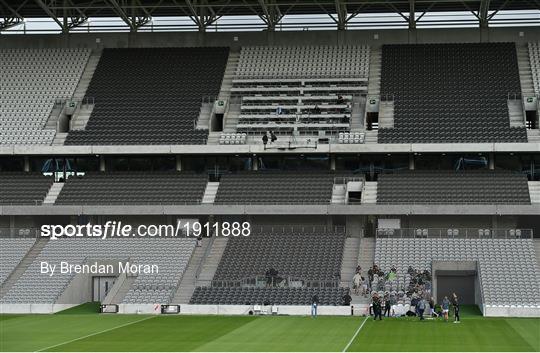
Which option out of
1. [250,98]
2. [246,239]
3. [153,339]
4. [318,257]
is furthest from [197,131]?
[153,339]

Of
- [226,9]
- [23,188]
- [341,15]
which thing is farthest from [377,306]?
[226,9]

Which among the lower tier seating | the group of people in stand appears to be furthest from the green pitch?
the group of people in stand

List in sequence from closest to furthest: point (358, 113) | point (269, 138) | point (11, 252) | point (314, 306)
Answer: point (314, 306), point (11, 252), point (269, 138), point (358, 113)

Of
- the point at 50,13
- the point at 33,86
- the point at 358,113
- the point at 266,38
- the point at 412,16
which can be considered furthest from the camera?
the point at 266,38

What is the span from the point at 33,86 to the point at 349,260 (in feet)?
90.8

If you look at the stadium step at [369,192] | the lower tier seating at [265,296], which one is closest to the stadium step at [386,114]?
the stadium step at [369,192]

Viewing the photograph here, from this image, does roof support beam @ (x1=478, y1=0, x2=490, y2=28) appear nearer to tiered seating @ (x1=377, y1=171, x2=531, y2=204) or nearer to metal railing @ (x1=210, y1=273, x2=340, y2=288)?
tiered seating @ (x1=377, y1=171, x2=531, y2=204)

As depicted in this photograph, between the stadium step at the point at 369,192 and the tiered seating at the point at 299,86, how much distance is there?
4.35 m

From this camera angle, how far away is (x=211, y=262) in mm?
61062

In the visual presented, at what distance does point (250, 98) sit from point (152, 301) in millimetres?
19473

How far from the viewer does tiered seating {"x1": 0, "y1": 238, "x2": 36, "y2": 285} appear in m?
60.8

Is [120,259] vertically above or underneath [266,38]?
underneath

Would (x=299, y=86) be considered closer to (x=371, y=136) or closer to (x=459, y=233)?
(x=371, y=136)

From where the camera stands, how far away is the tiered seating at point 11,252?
60797 millimetres
